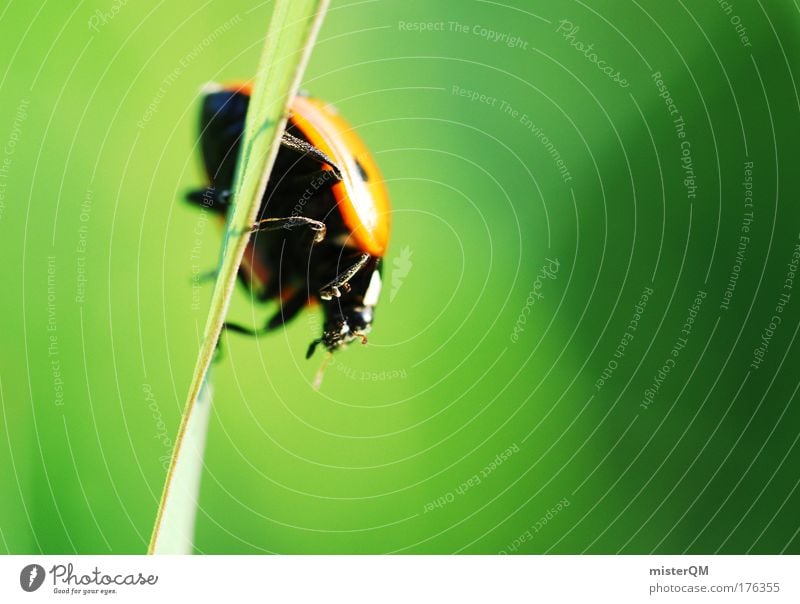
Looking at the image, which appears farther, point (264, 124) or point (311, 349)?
point (311, 349)

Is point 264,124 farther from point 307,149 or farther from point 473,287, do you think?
point 473,287

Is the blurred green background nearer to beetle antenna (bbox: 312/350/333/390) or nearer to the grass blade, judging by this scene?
beetle antenna (bbox: 312/350/333/390)

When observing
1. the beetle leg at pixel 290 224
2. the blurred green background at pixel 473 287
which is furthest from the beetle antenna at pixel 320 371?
the beetle leg at pixel 290 224

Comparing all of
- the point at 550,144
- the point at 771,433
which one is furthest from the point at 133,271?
the point at 771,433
